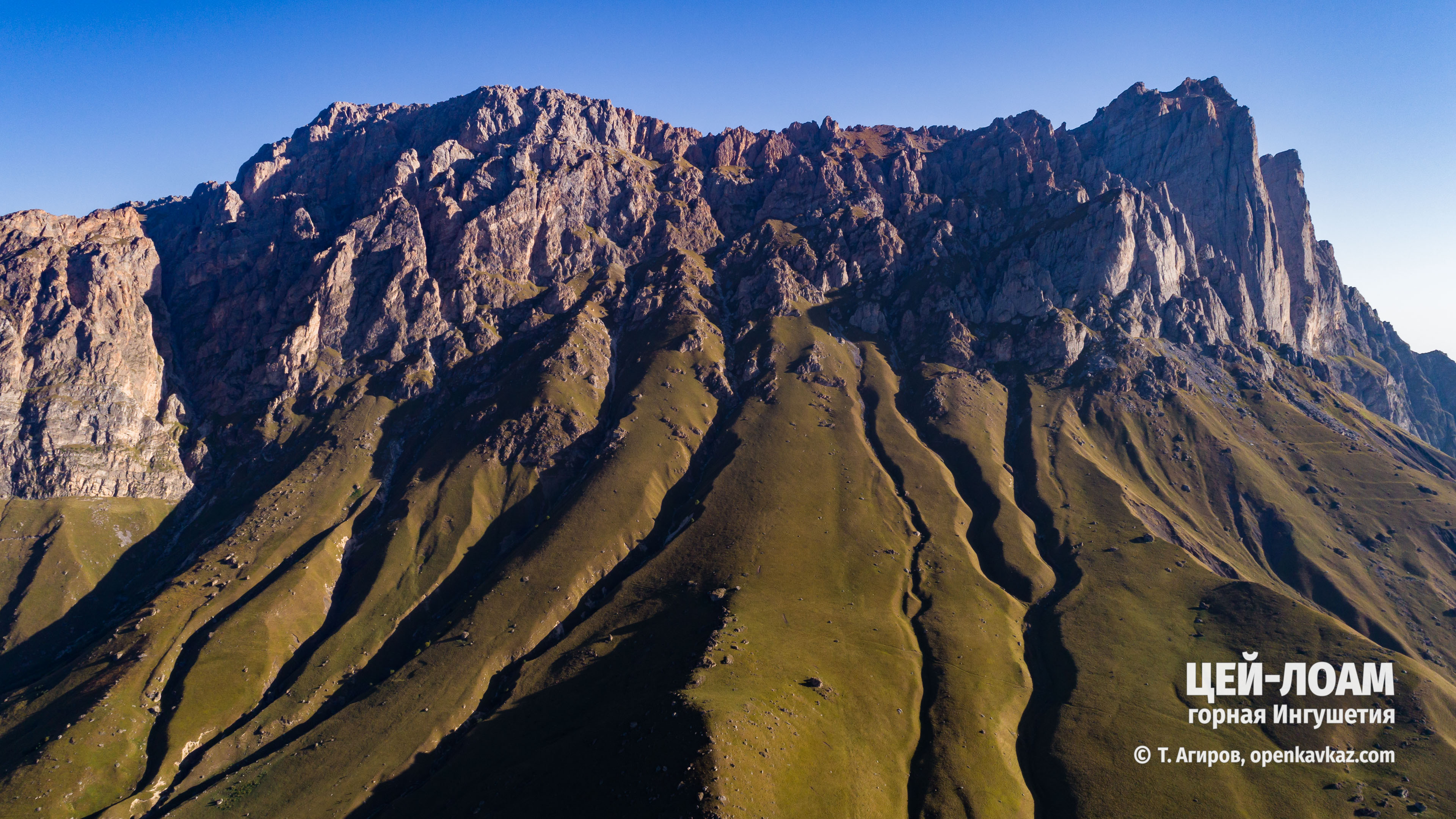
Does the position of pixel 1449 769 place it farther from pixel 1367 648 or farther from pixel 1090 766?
pixel 1090 766

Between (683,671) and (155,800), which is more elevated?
(683,671)

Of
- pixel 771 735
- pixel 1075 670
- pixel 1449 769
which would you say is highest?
pixel 771 735

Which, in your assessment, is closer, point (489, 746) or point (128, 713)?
point (489, 746)

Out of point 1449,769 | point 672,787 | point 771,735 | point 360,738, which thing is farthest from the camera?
point 360,738

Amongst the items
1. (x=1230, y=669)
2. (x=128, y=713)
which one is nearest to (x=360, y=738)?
Answer: (x=128, y=713)

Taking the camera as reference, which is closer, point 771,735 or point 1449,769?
point 771,735

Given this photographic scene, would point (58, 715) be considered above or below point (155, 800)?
above

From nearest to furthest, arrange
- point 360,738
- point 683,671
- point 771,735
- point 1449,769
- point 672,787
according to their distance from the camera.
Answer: point 672,787
point 771,735
point 1449,769
point 683,671
point 360,738

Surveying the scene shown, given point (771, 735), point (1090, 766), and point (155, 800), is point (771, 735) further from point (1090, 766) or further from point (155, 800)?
point (155, 800)

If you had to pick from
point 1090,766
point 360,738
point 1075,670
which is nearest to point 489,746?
point 360,738
